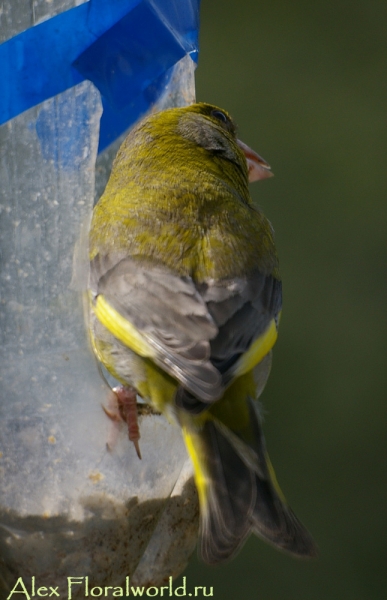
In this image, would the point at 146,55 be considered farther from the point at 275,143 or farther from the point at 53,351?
the point at 275,143

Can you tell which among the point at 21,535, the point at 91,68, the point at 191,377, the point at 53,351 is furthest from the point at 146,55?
the point at 21,535

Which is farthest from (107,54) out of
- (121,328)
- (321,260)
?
(321,260)

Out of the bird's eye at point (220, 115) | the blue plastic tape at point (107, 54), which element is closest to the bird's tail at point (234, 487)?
the blue plastic tape at point (107, 54)

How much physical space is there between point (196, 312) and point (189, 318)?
23mm

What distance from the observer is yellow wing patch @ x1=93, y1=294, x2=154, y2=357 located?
89.7 inches

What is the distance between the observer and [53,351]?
8.31 feet

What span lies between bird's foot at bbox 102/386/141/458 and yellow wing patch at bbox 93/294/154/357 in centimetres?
20

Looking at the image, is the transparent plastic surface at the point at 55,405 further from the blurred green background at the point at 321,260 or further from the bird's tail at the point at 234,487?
the blurred green background at the point at 321,260

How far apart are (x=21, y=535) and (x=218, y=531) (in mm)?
532

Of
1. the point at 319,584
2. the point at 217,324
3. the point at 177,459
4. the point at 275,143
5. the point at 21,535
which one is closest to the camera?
the point at 217,324

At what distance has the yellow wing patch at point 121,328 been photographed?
2.28m

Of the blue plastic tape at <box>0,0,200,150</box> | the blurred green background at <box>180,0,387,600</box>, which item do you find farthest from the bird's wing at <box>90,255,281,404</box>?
the blurred green background at <box>180,0,387,600</box>

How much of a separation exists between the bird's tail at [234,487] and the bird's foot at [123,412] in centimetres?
25

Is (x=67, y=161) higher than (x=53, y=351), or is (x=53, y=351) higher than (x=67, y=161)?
(x=67, y=161)
